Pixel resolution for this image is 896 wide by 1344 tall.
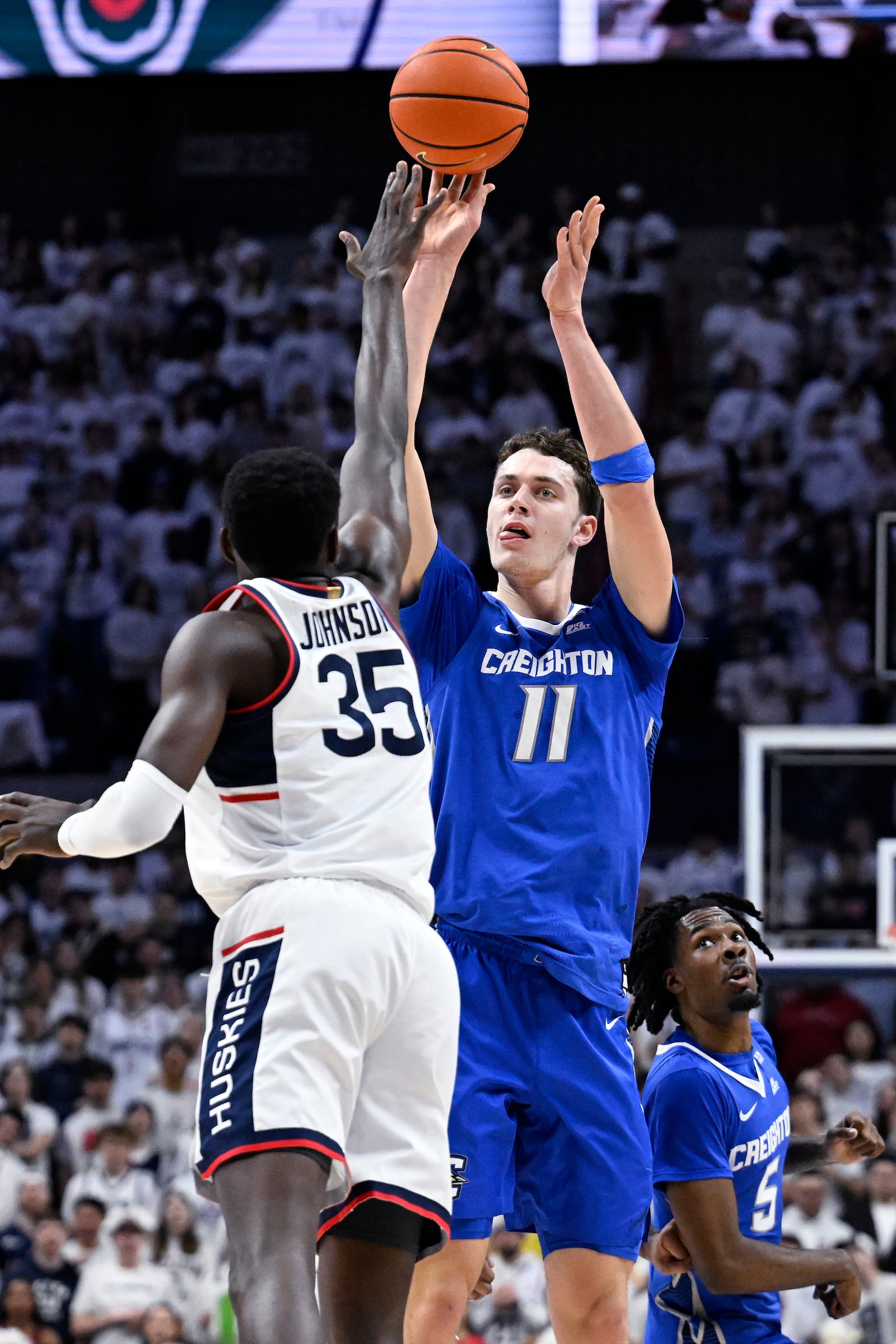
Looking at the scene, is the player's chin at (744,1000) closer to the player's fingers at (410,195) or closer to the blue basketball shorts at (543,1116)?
the blue basketball shorts at (543,1116)

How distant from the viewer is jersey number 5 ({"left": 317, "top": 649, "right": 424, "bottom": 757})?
309 centimetres

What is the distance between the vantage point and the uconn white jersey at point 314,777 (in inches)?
119

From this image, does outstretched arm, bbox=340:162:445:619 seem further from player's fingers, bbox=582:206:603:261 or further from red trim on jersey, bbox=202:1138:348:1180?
red trim on jersey, bbox=202:1138:348:1180

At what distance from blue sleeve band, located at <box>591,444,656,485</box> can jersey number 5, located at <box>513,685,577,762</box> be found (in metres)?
0.51

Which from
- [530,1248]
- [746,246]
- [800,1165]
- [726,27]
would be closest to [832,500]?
[746,246]

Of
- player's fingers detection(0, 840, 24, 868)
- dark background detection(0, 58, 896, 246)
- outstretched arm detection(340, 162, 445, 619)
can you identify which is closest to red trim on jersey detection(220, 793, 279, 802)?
player's fingers detection(0, 840, 24, 868)

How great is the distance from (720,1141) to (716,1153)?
0.04 metres

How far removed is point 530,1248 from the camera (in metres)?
9.06

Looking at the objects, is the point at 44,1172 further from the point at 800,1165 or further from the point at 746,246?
the point at 746,246

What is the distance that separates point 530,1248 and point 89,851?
22.4 ft

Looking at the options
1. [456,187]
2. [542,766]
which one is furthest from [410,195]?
[542,766]

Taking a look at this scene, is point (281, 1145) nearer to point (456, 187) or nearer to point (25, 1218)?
point (456, 187)

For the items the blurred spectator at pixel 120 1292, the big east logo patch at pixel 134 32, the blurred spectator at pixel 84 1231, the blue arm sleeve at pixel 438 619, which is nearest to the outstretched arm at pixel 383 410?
the blue arm sleeve at pixel 438 619

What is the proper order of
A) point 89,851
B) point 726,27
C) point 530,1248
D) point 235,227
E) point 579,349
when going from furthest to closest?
point 235,227
point 726,27
point 530,1248
point 579,349
point 89,851
